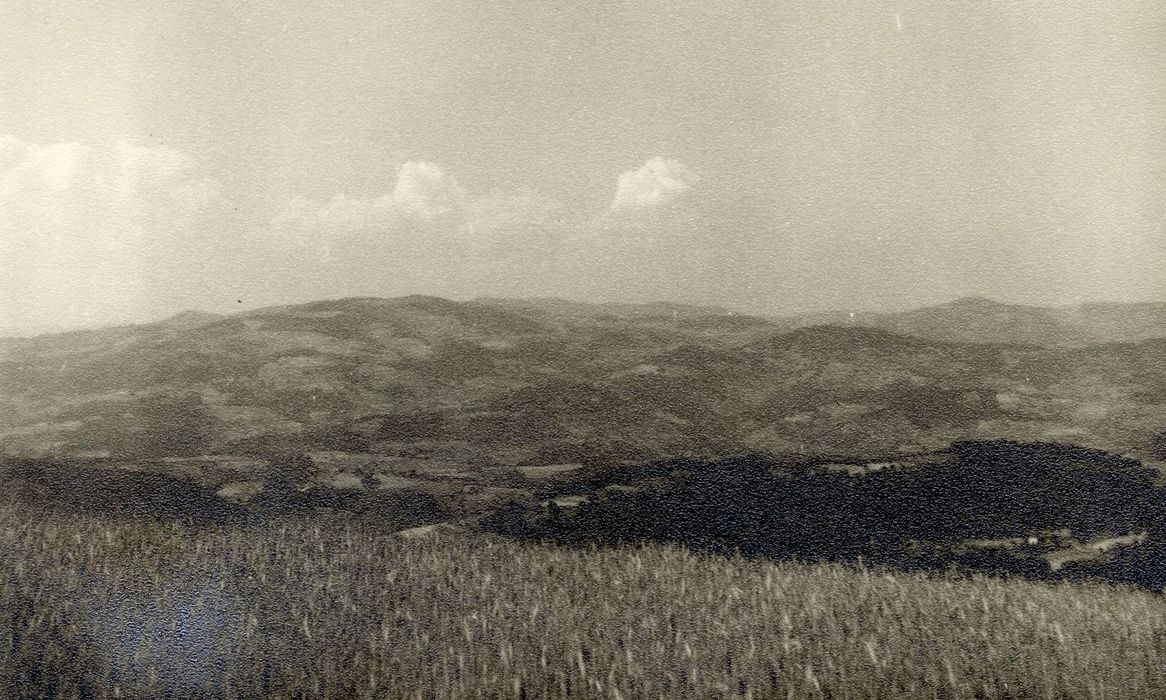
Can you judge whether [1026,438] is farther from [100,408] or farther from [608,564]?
[100,408]

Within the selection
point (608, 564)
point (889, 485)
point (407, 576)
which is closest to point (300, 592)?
point (407, 576)

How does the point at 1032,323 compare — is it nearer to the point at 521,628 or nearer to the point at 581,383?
the point at 581,383

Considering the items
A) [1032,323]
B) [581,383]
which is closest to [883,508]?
[581,383]

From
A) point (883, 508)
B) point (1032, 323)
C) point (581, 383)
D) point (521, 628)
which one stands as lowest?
point (521, 628)

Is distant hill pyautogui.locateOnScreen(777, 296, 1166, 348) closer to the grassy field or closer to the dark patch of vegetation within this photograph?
the dark patch of vegetation

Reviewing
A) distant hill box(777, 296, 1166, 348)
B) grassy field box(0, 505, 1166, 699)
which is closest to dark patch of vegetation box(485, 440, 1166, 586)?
grassy field box(0, 505, 1166, 699)

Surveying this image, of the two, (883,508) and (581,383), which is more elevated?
(581,383)

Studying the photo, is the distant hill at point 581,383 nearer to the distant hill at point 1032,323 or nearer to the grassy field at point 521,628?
the distant hill at point 1032,323
